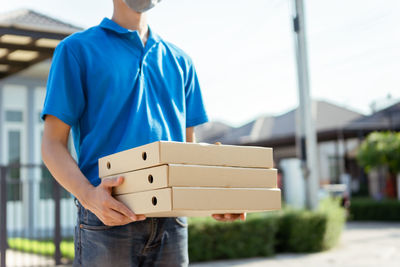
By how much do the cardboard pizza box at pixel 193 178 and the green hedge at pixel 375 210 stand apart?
14.7 metres

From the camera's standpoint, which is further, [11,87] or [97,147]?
[11,87]

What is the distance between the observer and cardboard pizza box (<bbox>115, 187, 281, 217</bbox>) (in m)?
1.12

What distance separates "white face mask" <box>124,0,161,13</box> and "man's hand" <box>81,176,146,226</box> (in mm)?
537

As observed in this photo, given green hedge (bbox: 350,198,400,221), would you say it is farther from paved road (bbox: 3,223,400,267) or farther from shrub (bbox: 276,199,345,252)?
shrub (bbox: 276,199,345,252)

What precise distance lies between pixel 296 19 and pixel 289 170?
9.47 feet

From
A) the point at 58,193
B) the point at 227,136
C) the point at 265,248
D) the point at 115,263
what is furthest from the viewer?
the point at 227,136

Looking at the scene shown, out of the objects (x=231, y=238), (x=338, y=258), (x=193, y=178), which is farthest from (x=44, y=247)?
(x=193, y=178)

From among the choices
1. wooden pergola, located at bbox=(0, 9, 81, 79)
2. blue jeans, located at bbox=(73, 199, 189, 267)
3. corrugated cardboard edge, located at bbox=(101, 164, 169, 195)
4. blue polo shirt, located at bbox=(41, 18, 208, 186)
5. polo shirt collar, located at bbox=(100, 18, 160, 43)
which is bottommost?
blue jeans, located at bbox=(73, 199, 189, 267)

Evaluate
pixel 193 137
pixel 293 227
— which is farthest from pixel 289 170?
pixel 193 137

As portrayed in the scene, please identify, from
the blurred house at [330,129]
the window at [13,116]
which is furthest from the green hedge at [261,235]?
the blurred house at [330,129]

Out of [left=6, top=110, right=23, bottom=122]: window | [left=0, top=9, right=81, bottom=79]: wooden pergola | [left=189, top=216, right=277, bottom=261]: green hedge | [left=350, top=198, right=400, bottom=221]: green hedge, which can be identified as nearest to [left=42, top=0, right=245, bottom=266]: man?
[left=0, top=9, right=81, bottom=79]: wooden pergola

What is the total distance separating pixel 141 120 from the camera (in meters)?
1.42

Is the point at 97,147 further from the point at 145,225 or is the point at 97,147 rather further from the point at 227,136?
the point at 227,136

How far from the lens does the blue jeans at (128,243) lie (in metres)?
1.32
